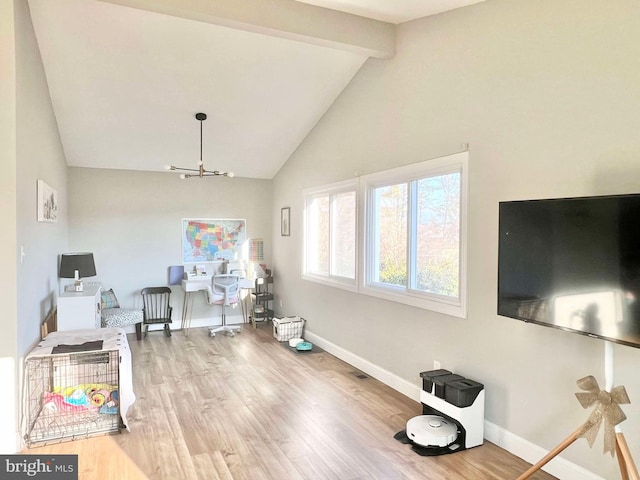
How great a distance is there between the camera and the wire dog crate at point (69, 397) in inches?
123

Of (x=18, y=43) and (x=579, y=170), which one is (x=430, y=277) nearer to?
(x=579, y=170)

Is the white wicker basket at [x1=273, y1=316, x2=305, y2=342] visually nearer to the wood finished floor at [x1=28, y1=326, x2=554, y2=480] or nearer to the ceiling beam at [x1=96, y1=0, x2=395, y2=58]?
the wood finished floor at [x1=28, y1=326, x2=554, y2=480]

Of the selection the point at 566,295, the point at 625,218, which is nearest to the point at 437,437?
the point at 566,295

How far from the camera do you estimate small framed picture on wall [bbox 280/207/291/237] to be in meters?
6.56

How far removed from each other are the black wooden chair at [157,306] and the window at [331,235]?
2.18 metres

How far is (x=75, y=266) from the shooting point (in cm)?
446

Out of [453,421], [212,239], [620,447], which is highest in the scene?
[212,239]

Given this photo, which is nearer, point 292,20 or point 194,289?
point 292,20

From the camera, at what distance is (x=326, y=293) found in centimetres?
541

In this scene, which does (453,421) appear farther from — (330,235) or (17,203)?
(17,203)

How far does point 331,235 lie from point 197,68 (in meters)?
2.45

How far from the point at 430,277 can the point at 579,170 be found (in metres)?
1.57

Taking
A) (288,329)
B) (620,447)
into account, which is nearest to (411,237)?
(620,447)

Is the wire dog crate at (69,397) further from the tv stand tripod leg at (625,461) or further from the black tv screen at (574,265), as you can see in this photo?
the tv stand tripod leg at (625,461)
